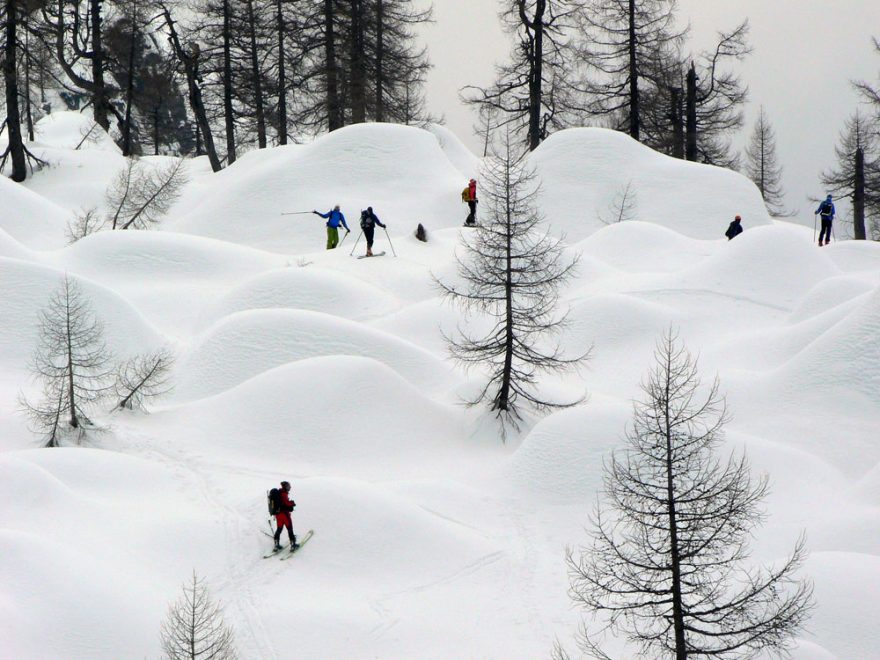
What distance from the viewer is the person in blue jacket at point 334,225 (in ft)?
100

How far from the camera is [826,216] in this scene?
3212 centimetres

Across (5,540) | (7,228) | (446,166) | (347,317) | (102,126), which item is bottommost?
(5,540)

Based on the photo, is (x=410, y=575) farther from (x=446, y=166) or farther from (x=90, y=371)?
(x=446, y=166)

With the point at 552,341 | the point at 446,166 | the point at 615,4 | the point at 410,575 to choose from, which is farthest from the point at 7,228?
the point at 615,4

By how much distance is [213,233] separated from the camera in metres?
34.2

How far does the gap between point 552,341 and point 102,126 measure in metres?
31.8

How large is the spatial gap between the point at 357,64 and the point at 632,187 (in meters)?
14.6

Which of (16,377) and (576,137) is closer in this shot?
(16,377)

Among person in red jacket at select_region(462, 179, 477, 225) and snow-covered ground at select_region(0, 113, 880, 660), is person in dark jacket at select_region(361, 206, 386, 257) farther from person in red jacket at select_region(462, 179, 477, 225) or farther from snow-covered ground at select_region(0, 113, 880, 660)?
person in red jacket at select_region(462, 179, 477, 225)

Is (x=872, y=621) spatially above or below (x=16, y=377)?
below

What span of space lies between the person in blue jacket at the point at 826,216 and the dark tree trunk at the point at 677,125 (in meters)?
15.3

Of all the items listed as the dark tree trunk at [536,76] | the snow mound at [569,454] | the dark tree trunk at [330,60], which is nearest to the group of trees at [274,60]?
the dark tree trunk at [330,60]

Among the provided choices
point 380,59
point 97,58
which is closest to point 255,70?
point 380,59

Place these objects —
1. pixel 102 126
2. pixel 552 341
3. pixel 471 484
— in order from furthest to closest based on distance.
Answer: pixel 102 126 < pixel 552 341 < pixel 471 484
